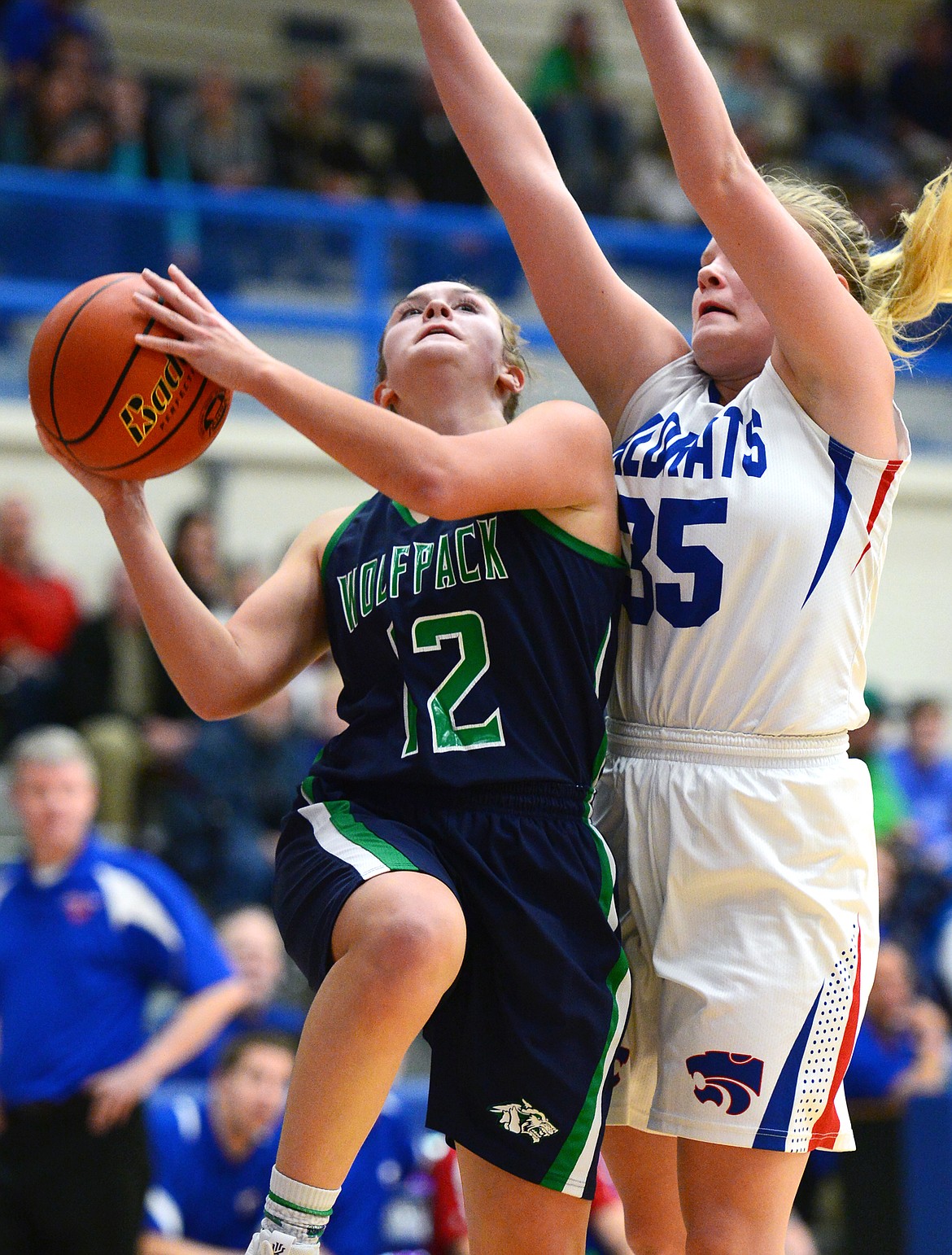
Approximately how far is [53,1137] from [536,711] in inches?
140

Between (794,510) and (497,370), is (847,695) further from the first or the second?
(497,370)

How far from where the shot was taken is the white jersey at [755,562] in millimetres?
2820

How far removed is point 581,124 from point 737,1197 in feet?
34.9

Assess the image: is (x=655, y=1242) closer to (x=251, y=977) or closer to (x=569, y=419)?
(x=569, y=419)

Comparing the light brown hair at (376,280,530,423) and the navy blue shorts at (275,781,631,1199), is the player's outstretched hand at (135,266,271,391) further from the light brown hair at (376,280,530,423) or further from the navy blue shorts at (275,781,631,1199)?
the navy blue shorts at (275,781,631,1199)

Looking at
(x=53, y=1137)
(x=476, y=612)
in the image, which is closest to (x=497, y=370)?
(x=476, y=612)

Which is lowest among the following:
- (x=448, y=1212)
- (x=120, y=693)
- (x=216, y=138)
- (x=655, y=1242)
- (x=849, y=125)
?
(x=448, y=1212)

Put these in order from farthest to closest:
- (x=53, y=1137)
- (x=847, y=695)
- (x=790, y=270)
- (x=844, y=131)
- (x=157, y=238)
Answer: (x=844, y=131), (x=157, y=238), (x=53, y=1137), (x=847, y=695), (x=790, y=270)

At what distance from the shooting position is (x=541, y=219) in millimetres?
3025

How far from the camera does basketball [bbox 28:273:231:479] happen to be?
2645 millimetres

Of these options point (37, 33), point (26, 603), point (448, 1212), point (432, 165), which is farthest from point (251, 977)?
point (37, 33)

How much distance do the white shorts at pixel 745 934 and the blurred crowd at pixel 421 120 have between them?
28.8 feet

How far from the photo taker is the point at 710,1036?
278cm

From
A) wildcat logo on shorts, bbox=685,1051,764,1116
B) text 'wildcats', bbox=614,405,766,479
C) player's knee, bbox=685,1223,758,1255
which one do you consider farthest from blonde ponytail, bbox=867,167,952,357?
player's knee, bbox=685,1223,758,1255
